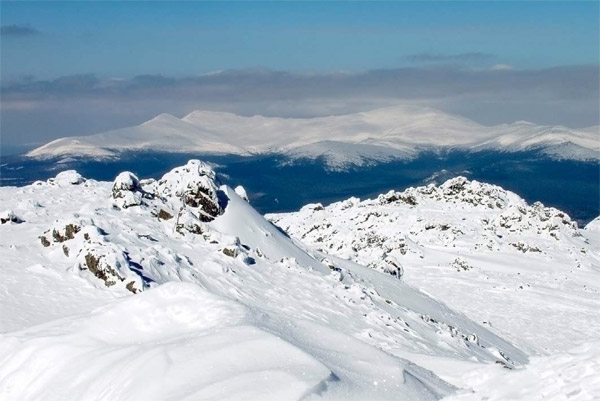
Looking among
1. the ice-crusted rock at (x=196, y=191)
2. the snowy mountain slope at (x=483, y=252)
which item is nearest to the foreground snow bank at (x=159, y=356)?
the ice-crusted rock at (x=196, y=191)

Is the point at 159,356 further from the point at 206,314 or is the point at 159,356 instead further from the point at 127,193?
the point at 127,193

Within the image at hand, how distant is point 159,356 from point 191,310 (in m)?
3.11

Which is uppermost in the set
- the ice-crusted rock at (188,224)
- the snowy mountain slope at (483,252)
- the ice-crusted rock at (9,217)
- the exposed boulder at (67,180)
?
the exposed boulder at (67,180)

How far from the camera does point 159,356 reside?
14.5m

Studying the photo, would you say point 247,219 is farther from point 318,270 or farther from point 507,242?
point 507,242

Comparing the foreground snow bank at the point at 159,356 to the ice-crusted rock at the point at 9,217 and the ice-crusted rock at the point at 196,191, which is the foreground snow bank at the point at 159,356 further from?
the ice-crusted rock at the point at 196,191

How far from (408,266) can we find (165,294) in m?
37.4

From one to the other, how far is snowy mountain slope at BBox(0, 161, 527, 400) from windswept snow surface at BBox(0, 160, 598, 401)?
0.17 feet

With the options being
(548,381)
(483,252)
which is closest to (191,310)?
(548,381)

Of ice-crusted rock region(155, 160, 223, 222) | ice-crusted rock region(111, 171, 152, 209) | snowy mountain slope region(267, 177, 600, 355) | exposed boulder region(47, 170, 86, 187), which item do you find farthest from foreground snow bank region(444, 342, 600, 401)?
exposed boulder region(47, 170, 86, 187)

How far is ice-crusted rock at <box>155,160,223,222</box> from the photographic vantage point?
106 ft

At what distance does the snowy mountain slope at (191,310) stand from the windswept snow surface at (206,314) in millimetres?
52

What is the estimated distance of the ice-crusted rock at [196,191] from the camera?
106 ft

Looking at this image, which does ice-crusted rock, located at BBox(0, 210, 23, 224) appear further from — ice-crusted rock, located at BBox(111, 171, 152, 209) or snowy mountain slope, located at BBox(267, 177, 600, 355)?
snowy mountain slope, located at BBox(267, 177, 600, 355)
